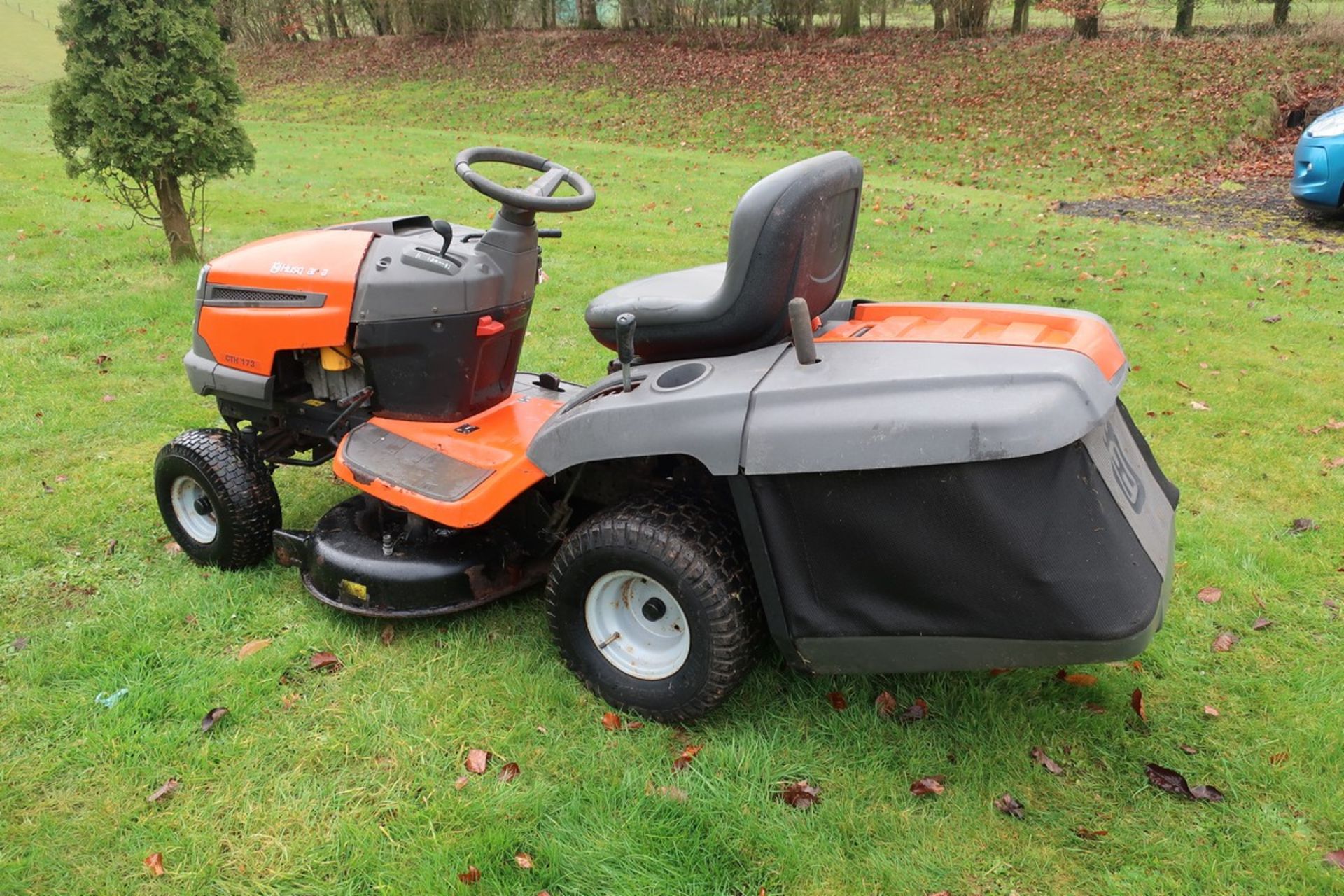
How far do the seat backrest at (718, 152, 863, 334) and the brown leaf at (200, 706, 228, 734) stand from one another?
186 centimetres

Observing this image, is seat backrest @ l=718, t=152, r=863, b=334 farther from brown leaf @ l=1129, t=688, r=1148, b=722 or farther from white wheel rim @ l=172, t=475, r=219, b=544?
white wheel rim @ l=172, t=475, r=219, b=544

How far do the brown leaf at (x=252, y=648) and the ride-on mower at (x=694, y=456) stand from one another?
0.27m

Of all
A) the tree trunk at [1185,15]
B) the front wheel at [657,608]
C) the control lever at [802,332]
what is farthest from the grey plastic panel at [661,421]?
the tree trunk at [1185,15]

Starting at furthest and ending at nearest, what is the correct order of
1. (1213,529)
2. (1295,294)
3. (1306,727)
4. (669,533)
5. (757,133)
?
(757,133) < (1295,294) < (1213,529) < (1306,727) < (669,533)

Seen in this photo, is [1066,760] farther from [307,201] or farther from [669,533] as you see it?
[307,201]

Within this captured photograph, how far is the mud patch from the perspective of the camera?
8.80 meters

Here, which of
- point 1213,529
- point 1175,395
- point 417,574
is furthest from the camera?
point 1175,395

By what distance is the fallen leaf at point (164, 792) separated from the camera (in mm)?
2516

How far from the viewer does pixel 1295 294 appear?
22.6 ft

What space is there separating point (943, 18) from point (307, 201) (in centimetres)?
1405

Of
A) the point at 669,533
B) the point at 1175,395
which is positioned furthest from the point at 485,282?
the point at 1175,395

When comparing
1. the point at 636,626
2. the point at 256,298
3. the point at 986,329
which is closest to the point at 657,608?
the point at 636,626

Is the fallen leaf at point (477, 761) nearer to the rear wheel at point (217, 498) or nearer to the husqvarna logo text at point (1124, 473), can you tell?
the rear wheel at point (217, 498)

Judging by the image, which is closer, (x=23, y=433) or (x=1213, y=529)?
(x=1213, y=529)
